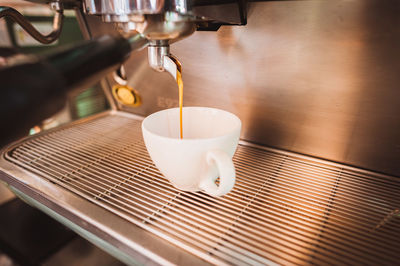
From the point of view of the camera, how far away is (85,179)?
1.41 feet

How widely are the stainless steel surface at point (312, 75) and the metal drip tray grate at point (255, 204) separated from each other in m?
0.04

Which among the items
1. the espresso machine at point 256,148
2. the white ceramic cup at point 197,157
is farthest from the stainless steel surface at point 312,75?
the white ceramic cup at point 197,157

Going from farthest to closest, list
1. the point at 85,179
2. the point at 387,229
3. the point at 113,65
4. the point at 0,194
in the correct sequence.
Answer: the point at 0,194
the point at 85,179
the point at 387,229
the point at 113,65

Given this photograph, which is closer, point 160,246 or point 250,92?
point 160,246

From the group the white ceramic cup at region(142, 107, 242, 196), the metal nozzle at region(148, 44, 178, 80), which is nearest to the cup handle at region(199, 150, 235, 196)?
the white ceramic cup at region(142, 107, 242, 196)

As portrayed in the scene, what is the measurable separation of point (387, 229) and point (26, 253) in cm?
55

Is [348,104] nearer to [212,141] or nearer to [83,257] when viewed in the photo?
[212,141]

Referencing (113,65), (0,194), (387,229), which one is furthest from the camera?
(0,194)

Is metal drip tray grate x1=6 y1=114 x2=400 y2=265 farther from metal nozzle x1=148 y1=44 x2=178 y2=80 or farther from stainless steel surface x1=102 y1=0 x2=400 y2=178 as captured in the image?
metal nozzle x1=148 y1=44 x2=178 y2=80

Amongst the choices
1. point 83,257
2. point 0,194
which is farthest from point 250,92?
point 0,194

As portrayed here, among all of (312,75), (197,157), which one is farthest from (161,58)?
(312,75)

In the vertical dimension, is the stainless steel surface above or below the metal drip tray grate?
above

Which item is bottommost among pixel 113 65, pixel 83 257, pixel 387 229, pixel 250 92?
pixel 83 257

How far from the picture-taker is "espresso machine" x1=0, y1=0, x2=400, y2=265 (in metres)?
0.29
